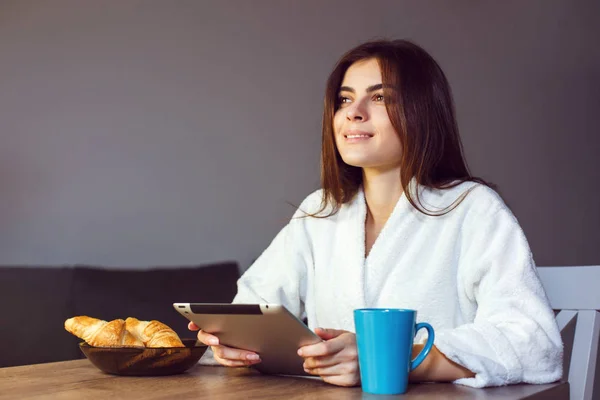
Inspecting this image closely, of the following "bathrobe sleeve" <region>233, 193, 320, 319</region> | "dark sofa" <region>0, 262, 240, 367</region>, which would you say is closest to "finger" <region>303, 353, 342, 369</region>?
"bathrobe sleeve" <region>233, 193, 320, 319</region>

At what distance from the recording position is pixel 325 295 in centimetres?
156

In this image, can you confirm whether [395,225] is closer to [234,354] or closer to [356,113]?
[356,113]

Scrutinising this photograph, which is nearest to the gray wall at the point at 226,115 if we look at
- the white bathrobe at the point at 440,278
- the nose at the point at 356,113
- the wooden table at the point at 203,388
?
the white bathrobe at the point at 440,278

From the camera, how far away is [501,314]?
120 cm

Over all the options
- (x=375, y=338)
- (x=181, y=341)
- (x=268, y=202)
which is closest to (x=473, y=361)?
(x=375, y=338)

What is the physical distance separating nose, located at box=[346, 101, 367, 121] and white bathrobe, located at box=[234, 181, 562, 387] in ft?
0.61

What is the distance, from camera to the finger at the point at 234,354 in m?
1.15

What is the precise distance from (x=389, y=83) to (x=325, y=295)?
45cm

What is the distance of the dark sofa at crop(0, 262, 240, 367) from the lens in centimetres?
218

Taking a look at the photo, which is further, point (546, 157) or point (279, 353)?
point (546, 157)

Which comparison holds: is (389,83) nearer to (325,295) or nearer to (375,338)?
(325,295)

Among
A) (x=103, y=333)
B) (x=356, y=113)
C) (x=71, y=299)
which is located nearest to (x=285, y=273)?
(x=356, y=113)

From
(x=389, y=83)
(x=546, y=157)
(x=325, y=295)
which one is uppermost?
(x=389, y=83)

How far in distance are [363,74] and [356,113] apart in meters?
0.11
